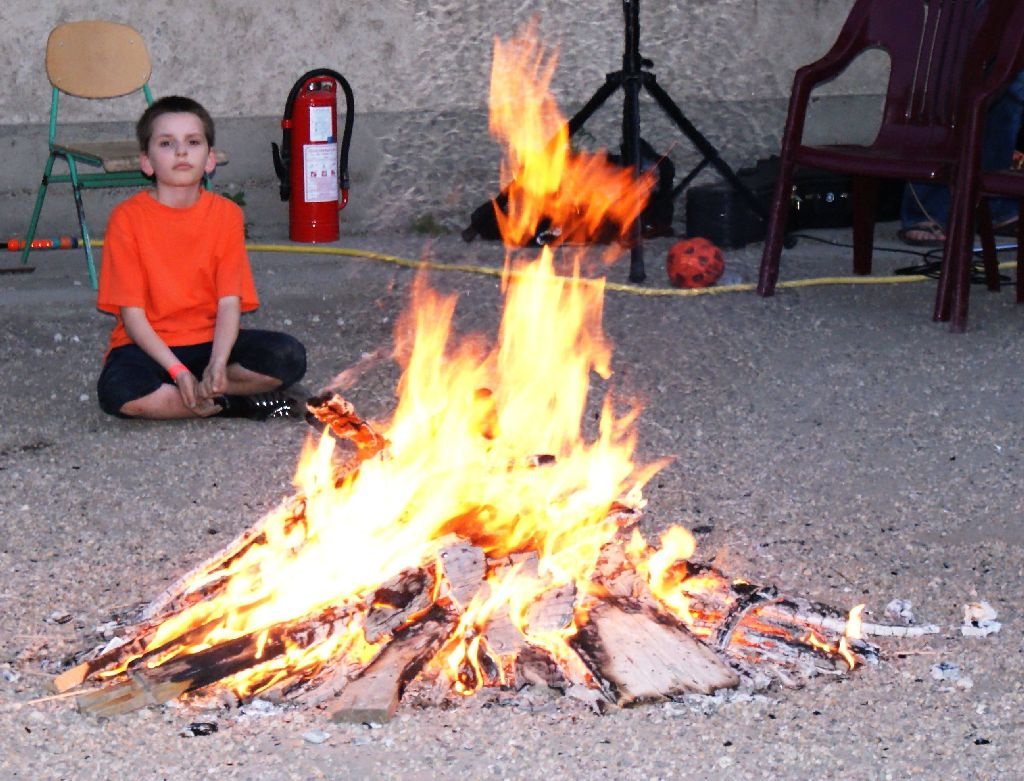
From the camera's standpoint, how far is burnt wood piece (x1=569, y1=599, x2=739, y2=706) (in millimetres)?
2680

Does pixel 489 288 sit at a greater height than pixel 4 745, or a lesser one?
greater

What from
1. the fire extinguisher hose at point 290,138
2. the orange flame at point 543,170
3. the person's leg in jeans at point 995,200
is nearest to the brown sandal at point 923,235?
the person's leg in jeans at point 995,200

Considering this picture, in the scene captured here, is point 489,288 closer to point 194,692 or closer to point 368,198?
point 368,198

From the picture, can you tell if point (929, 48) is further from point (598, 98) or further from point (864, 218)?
point (598, 98)

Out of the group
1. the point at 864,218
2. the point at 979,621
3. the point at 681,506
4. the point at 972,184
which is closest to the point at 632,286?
the point at 864,218

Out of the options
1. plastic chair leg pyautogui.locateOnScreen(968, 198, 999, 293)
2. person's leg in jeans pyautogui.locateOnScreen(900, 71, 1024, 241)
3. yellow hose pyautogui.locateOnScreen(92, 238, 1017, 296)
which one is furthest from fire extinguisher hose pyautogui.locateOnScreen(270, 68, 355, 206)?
plastic chair leg pyautogui.locateOnScreen(968, 198, 999, 293)

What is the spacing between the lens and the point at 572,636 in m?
2.80

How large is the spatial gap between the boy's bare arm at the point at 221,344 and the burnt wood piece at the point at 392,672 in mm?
1700

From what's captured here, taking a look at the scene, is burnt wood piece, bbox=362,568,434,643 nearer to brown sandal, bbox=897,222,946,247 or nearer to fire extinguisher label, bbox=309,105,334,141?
fire extinguisher label, bbox=309,105,334,141

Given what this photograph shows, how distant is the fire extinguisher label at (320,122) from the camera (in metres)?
6.98

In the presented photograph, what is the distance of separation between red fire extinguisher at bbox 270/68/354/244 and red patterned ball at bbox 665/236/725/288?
1.88 m

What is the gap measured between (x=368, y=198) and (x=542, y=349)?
2936 mm

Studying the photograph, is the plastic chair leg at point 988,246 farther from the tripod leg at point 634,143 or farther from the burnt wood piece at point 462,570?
the burnt wood piece at point 462,570

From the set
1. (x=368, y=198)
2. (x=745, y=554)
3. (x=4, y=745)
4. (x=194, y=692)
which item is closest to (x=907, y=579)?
(x=745, y=554)
